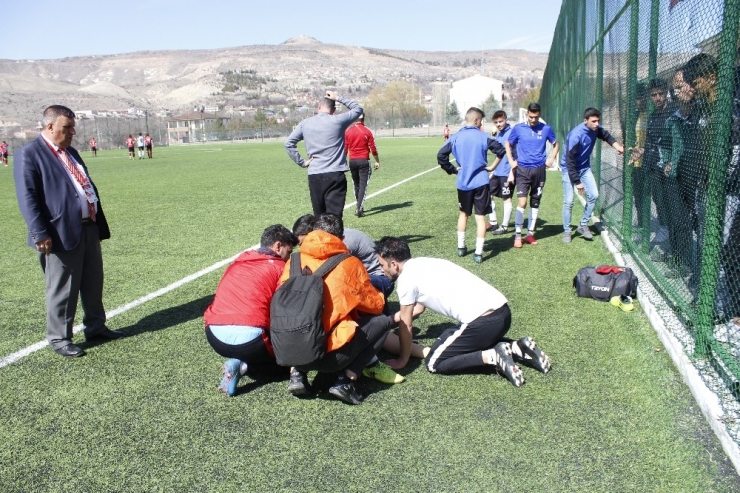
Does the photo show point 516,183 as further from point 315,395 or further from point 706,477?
point 706,477

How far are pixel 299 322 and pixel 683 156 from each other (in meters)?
3.44

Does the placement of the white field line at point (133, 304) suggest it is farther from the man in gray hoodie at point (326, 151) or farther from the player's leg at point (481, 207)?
the player's leg at point (481, 207)

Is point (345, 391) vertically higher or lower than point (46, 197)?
lower

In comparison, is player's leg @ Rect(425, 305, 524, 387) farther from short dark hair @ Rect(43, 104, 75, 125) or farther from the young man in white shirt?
short dark hair @ Rect(43, 104, 75, 125)

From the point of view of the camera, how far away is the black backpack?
3803 mm

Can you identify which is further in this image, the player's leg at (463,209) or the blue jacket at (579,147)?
the blue jacket at (579,147)

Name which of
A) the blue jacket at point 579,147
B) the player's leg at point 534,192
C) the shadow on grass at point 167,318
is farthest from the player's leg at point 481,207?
the shadow on grass at point 167,318

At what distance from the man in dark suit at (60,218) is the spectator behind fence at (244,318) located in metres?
1.39

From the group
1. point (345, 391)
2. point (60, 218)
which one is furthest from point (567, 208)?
point (60, 218)

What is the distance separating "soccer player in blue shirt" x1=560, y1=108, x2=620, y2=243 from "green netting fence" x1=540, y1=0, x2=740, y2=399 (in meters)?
0.28

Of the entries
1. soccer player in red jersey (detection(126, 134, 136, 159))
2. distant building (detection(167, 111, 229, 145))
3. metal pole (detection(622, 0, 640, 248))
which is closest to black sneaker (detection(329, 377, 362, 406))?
metal pole (detection(622, 0, 640, 248))

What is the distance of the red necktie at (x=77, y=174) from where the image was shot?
4.98 metres

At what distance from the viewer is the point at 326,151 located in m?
7.39

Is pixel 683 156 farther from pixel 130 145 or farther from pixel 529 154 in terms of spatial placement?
pixel 130 145
